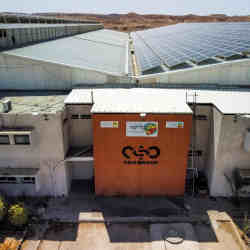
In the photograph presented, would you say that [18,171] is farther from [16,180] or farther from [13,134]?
[13,134]

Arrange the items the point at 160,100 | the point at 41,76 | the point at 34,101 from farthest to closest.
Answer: the point at 41,76 → the point at 34,101 → the point at 160,100

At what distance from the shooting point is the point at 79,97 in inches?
669

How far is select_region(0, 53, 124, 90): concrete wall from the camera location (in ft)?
61.9

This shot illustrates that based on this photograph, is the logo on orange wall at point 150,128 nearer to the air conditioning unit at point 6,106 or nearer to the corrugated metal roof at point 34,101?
the corrugated metal roof at point 34,101

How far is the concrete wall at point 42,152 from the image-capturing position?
1510 cm

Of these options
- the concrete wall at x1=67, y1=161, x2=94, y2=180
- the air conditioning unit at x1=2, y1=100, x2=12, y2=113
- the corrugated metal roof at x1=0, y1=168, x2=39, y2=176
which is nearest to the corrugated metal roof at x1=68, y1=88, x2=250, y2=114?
the air conditioning unit at x1=2, y1=100, x2=12, y2=113

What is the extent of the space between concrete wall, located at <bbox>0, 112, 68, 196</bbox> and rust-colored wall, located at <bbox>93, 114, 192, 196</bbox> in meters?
2.48

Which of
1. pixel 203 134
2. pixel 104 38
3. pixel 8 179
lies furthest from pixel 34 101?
pixel 104 38

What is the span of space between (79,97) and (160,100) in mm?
5867

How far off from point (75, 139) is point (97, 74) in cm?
569

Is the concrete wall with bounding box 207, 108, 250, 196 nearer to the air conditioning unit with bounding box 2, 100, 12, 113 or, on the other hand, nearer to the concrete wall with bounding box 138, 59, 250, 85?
the concrete wall with bounding box 138, 59, 250, 85

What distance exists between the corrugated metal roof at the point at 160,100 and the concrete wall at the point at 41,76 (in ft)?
5.20

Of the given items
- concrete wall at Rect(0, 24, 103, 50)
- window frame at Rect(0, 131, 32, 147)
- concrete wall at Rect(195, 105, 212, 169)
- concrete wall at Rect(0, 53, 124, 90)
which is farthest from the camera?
concrete wall at Rect(0, 24, 103, 50)

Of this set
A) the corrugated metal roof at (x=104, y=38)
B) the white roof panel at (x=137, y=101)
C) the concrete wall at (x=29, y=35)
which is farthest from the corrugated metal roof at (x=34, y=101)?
the corrugated metal roof at (x=104, y=38)
